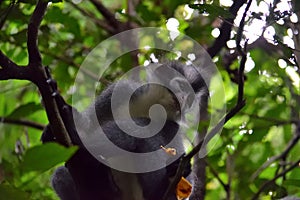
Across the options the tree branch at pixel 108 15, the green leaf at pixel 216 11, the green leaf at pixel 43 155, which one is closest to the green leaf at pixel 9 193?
the green leaf at pixel 43 155

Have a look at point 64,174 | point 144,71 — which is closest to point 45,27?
point 144,71

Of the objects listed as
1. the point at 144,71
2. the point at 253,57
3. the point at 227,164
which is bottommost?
the point at 227,164

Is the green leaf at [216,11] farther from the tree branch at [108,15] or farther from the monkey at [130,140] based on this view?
the tree branch at [108,15]

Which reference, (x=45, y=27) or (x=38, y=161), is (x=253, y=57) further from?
(x=38, y=161)

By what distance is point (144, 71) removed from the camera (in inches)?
157

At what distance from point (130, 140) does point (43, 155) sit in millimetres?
1580

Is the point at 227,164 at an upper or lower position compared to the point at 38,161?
lower

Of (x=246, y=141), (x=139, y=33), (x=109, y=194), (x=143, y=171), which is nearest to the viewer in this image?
(x=109, y=194)

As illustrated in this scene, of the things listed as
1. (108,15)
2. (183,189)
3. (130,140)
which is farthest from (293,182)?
(108,15)

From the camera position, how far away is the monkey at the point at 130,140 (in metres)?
2.87

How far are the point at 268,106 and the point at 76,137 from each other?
173 cm

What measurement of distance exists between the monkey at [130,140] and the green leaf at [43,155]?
3.18ft

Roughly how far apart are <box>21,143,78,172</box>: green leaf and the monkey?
97 centimetres

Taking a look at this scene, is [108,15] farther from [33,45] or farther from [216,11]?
[216,11]
